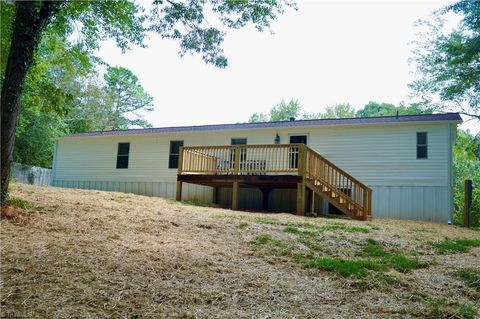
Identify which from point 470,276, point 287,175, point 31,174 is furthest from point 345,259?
point 31,174

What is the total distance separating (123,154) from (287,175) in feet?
32.6

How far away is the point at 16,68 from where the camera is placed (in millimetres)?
6039

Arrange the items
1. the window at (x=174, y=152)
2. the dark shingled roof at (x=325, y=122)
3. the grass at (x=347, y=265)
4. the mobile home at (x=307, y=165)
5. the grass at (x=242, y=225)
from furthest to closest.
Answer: the window at (x=174, y=152), the dark shingled roof at (x=325, y=122), the mobile home at (x=307, y=165), the grass at (x=242, y=225), the grass at (x=347, y=265)

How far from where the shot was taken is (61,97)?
7820 mm

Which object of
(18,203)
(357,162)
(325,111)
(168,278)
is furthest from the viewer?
(325,111)

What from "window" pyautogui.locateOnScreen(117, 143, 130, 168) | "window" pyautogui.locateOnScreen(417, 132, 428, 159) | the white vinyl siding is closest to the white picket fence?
the white vinyl siding

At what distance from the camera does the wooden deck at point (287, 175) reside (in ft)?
37.6

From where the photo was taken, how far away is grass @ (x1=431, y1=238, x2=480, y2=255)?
21.4ft

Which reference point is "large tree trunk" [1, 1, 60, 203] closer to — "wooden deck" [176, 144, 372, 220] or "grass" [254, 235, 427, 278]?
"grass" [254, 235, 427, 278]

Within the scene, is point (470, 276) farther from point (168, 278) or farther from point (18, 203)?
point (18, 203)

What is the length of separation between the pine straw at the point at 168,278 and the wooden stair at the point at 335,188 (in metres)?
4.72

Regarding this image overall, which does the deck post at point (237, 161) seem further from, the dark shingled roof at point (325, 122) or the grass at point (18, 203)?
the grass at point (18, 203)

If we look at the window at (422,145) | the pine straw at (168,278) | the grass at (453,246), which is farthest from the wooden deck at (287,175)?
the pine straw at (168,278)

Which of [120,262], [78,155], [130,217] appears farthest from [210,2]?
[78,155]
